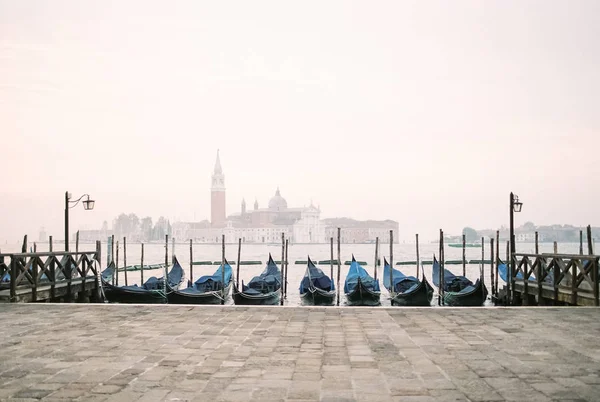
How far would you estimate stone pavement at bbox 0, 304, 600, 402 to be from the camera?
139 inches

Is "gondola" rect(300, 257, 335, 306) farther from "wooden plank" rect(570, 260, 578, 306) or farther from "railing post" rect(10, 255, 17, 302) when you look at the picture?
"railing post" rect(10, 255, 17, 302)

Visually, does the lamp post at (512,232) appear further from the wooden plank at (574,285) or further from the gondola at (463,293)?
the wooden plank at (574,285)

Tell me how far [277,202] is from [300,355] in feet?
506

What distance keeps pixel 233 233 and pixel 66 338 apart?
145 metres

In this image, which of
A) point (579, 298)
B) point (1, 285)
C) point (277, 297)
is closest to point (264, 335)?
point (579, 298)

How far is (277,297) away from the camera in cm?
1711

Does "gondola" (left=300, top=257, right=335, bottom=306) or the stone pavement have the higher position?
the stone pavement

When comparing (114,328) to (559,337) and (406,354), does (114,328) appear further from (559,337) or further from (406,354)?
(559,337)

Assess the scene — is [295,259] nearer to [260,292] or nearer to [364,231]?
[260,292]

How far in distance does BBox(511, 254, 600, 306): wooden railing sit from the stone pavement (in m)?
2.19

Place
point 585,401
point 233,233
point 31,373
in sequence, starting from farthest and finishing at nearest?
1. point 233,233
2. point 31,373
3. point 585,401

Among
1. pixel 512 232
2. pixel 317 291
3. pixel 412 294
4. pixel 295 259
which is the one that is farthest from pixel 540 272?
pixel 295 259

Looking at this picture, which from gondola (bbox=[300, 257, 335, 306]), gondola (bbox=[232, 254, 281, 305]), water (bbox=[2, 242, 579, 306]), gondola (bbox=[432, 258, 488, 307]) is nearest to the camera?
gondola (bbox=[232, 254, 281, 305])

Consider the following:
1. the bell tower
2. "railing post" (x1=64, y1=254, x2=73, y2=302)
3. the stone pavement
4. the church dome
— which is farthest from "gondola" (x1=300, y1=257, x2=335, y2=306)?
the church dome
